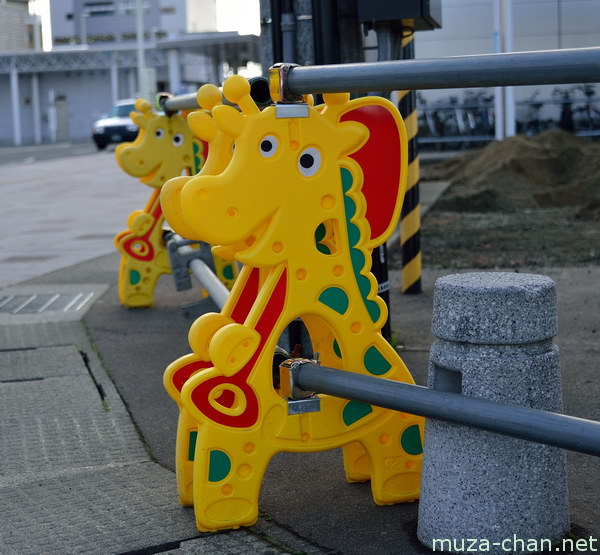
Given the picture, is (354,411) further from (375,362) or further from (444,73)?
(444,73)

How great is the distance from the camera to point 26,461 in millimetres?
4457

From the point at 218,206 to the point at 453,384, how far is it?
37.1 inches

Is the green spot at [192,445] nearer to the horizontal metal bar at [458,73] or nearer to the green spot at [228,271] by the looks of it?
the horizontal metal bar at [458,73]

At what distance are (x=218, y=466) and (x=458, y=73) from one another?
1.51 metres

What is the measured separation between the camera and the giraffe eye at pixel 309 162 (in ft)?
11.4

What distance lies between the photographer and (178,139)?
7.93m

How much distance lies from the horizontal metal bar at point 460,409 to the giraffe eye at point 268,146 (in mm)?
735

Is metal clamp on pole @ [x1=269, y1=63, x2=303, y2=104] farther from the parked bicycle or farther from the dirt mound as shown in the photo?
the parked bicycle

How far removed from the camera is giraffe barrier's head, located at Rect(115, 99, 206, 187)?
780cm

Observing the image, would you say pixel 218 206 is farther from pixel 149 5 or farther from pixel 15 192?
pixel 149 5

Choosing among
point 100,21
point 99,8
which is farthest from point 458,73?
point 100,21

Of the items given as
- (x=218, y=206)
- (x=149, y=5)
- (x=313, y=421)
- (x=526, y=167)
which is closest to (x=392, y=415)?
(x=313, y=421)

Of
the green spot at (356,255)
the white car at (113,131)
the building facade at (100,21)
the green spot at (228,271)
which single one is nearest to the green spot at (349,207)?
the green spot at (356,255)

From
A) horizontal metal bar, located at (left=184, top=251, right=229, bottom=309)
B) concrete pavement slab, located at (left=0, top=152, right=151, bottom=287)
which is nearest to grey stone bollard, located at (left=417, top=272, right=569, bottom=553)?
horizontal metal bar, located at (left=184, top=251, right=229, bottom=309)
